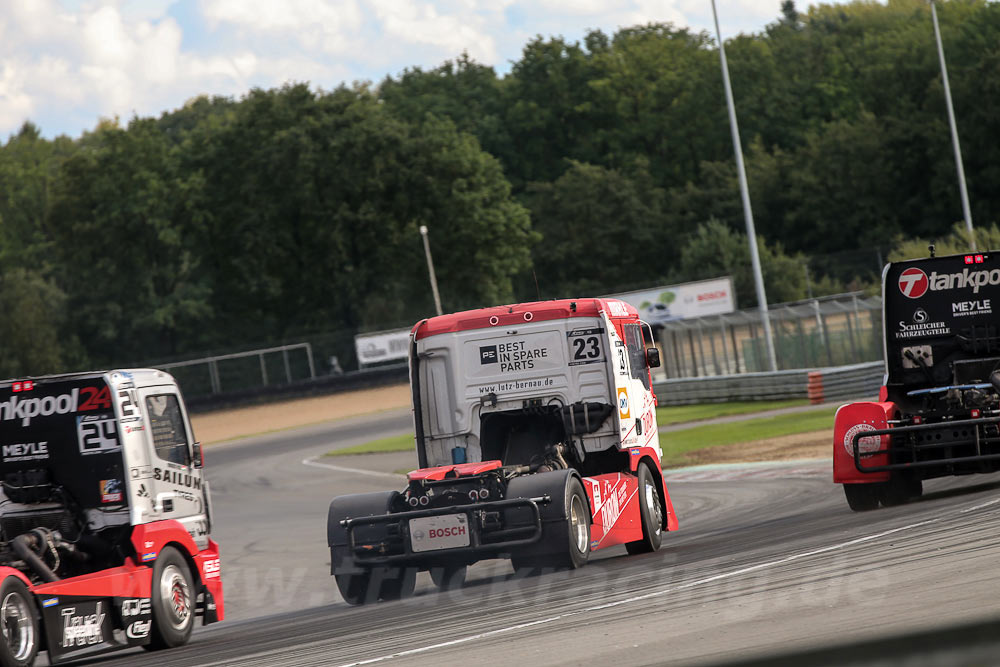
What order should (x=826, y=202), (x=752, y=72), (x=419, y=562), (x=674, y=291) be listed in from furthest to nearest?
(x=752, y=72)
(x=826, y=202)
(x=674, y=291)
(x=419, y=562)

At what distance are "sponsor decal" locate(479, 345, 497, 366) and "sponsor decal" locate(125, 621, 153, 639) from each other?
180 inches

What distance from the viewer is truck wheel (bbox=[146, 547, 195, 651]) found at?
10.4 m

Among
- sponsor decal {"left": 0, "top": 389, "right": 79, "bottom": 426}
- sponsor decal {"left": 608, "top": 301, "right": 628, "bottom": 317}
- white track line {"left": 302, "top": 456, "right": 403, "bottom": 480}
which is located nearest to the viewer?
sponsor decal {"left": 0, "top": 389, "right": 79, "bottom": 426}

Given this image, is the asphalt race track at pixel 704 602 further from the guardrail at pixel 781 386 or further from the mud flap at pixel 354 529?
the guardrail at pixel 781 386

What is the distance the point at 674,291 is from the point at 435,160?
80.4 feet

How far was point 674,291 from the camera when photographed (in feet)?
192

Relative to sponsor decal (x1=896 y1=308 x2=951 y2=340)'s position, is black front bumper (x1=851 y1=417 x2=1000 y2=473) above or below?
below

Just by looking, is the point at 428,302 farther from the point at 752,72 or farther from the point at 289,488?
the point at 289,488

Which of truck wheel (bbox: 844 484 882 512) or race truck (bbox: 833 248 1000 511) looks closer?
race truck (bbox: 833 248 1000 511)

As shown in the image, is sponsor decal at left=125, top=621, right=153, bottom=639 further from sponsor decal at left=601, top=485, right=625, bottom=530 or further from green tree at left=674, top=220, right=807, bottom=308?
green tree at left=674, top=220, right=807, bottom=308

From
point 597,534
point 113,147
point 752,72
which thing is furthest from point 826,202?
point 597,534

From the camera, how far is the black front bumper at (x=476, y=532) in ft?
36.0

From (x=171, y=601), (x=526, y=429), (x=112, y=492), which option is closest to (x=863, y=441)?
(x=526, y=429)

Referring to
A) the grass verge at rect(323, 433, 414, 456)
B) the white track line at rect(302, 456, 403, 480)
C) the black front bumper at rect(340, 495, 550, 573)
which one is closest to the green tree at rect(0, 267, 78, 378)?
the grass verge at rect(323, 433, 414, 456)
